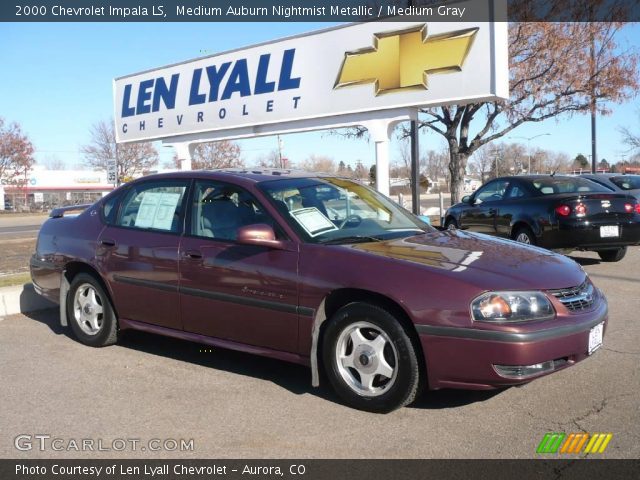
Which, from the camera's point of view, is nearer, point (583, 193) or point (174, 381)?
point (174, 381)

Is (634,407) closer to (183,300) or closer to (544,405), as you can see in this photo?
(544,405)

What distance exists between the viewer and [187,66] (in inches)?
525

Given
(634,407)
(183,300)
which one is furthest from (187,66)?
(634,407)

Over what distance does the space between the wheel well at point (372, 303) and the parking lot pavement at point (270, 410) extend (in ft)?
1.36

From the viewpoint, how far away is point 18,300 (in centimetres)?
726

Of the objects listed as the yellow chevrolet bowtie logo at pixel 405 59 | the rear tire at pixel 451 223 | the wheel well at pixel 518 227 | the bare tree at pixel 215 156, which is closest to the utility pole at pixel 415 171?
the rear tire at pixel 451 223

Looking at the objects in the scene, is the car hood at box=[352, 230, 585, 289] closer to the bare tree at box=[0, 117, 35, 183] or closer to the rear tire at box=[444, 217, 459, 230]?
the rear tire at box=[444, 217, 459, 230]

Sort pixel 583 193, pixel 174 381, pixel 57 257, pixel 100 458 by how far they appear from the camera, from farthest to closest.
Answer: pixel 583 193, pixel 57 257, pixel 174 381, pixel 100 458

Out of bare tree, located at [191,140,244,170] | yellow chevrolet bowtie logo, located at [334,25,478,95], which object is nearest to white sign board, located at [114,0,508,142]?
yellow chevrolet bowtie logo, located at [334,25,478,95]

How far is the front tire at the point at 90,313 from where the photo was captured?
217 inches

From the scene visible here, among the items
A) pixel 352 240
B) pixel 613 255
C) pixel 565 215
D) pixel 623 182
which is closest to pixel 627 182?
pixel 623 182

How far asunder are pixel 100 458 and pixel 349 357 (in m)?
1.57

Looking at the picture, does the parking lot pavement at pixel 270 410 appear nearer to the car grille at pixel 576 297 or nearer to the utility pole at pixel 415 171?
the car grille at pixel 576 297

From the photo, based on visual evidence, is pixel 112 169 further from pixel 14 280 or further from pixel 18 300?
pixel 18 300
